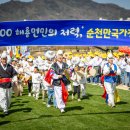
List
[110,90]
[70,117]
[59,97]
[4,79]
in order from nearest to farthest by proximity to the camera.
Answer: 1. [70,117]
2. [4,79]
3. [59,97]
4. [110,90]

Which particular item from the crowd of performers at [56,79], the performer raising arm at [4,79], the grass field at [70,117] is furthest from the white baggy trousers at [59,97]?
the performer raising arm at [4,79]

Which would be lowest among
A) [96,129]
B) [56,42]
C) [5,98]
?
[96,129]

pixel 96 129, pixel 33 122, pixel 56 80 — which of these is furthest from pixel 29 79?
pixel 96 129

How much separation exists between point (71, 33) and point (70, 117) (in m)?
3.25

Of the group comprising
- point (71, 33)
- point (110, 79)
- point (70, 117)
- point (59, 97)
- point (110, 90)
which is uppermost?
point (71, 33)

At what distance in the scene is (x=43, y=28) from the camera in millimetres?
13094

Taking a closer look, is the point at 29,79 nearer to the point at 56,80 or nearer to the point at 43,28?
the point at 56,80

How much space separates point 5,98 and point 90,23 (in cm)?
439

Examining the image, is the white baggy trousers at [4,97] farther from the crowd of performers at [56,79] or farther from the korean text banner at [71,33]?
the korean text banner at [71,33]

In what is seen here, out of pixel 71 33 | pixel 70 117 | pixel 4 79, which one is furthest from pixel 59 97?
pixel 71 33

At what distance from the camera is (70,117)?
14000 mm

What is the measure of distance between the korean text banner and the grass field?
2.82 meters

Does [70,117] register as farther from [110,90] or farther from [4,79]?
[4,79]

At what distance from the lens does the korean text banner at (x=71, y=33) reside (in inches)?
512
